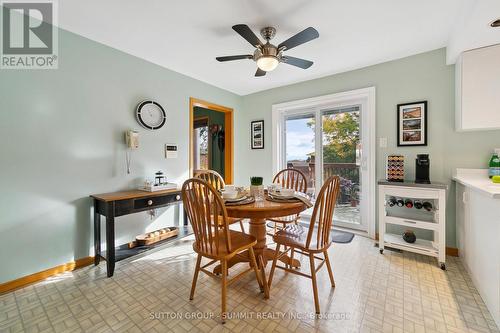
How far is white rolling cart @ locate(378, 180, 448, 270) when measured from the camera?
6.99 feet

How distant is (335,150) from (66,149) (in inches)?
135

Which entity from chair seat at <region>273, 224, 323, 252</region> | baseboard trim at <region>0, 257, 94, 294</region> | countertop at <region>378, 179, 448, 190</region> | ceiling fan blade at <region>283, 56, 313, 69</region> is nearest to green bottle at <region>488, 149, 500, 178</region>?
countertop at <region>378, 179, 448, 190</region>

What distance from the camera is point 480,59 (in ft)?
6.70

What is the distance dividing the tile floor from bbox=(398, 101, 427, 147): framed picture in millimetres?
1385

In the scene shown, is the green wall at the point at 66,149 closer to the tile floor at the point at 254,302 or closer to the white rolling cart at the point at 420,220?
the tile floor at the point at 254,302

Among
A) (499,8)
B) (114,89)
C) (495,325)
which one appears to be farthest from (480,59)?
(114,89)

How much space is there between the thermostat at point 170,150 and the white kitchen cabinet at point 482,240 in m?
3.17

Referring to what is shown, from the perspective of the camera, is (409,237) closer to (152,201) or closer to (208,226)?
(208,226)

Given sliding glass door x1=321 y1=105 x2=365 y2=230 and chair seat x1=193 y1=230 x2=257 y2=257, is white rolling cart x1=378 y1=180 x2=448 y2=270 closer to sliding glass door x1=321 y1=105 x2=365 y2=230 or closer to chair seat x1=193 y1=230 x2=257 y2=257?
sliding glass door x1=321 y1=105 x2=365 y2=230

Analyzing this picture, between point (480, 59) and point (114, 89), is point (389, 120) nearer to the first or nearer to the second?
point (480, 59)

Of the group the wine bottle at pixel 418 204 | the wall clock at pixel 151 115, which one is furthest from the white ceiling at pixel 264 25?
the wine bottle at pixel 418 204

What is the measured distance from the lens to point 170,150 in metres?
2.99

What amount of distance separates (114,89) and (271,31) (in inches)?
73.7

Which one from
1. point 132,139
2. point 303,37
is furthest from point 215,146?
point 303,37
